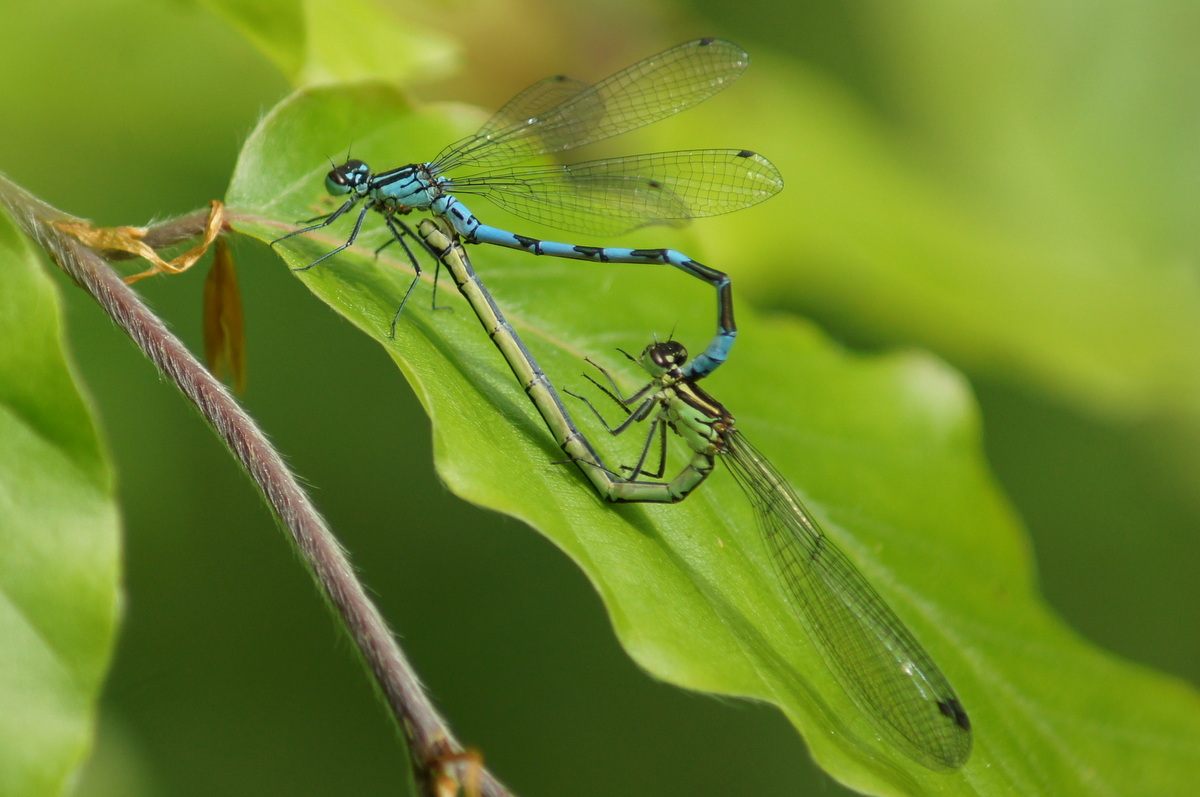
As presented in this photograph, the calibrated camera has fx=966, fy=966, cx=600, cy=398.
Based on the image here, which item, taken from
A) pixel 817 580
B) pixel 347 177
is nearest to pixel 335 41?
pixel 347 177

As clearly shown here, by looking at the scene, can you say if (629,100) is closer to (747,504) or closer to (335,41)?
(335,41)

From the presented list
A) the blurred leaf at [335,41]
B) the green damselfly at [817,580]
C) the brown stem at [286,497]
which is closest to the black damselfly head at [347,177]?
the blurred leaf at [335,41]

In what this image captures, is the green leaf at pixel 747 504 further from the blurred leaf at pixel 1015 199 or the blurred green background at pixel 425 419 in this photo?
the blurred leaf at pixel 1015 199

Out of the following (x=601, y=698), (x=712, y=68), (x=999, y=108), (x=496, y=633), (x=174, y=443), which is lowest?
(x=601, y=698)

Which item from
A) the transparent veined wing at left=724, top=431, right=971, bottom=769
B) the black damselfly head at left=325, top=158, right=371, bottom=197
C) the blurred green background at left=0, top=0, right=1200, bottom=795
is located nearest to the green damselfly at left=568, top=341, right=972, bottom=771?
the transparent veined wing at left=724, top=431, right=971, bottom=769

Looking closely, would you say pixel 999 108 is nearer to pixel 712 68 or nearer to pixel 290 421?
pixel 712 68

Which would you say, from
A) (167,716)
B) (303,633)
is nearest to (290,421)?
(303,633)

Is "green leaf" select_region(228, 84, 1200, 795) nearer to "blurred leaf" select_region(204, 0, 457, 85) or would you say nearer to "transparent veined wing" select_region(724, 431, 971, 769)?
"transparent veined wing" select_region(724, 431, 971, 769)
